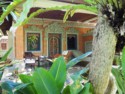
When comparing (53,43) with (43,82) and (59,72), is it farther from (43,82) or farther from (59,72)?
(43,82)

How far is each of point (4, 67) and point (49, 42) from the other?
12.1m

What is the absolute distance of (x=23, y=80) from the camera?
3.74 feet

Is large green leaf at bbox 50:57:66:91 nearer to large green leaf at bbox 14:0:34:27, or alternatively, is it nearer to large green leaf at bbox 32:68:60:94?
large green leaf at bbox 32:68:60:94

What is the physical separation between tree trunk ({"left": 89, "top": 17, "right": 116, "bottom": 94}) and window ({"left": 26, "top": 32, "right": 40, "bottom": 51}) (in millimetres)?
11662

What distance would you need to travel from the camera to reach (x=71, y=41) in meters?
14.2

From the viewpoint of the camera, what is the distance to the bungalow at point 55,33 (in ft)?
41.7

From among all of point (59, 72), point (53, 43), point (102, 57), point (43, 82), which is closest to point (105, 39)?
point (102, 57)

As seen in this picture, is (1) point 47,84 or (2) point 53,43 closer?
(1) point 47,84

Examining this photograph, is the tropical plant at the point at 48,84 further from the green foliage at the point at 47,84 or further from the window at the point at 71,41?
the window at the point at 71,41

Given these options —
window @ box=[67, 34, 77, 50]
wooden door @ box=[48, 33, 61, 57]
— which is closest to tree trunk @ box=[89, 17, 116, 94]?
wooden door @ box=[48, 33, 61, 57]

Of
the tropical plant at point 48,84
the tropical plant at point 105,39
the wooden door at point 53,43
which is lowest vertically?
the wooden door at point 53,43

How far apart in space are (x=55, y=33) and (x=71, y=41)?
1225 millimetres

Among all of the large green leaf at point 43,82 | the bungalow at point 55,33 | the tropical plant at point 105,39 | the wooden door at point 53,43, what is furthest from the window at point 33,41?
the large green leaf at point 43,82

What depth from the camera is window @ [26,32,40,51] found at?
41.7ft
